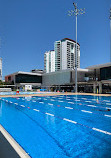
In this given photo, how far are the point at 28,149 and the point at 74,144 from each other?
1.37 metres

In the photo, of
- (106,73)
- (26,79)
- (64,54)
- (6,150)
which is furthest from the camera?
(64,54)

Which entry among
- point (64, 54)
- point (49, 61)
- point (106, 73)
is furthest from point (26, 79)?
point (49, 61)

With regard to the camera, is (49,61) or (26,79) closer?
(26,79)

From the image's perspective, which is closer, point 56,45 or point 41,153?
point 41,153

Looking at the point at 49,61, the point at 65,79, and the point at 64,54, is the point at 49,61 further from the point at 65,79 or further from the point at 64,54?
the point at 65,79

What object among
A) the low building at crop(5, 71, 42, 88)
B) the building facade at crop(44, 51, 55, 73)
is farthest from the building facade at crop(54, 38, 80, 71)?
the low building at crop(5, 71, 42, 88)

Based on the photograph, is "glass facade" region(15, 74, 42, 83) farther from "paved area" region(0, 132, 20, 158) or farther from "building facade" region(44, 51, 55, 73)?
"building facade" region(44, 51, 55, 73)

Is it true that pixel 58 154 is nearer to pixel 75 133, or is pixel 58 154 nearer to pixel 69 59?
pixel 75 133

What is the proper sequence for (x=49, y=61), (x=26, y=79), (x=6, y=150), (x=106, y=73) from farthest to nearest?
(x=49, y=61), (x=26, y=79), (x=106, y=73), (x=6, y=150)

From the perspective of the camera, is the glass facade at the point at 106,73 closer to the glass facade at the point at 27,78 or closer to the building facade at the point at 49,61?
the glass facade at the point at 27,78

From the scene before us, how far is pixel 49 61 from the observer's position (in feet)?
377

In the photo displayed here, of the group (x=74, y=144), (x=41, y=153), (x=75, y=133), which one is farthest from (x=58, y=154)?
(x=75, y=133)

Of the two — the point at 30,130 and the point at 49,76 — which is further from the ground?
the point at 49,76

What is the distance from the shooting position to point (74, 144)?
4246 millimetres
